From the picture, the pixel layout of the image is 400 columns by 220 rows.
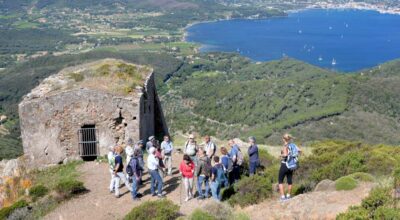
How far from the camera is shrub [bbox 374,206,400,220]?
777 cm

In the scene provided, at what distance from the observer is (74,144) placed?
58.5ft

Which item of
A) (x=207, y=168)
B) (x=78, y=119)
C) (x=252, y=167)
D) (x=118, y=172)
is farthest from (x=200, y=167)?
(x=78, y=119)

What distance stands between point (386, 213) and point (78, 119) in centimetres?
1253

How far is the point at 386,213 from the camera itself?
7914 mm

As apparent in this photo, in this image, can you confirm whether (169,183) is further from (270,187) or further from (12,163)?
(12,163)

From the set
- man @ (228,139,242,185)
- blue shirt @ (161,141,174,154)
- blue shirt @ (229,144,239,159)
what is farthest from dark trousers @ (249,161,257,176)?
blue shirt @ (161,141,174,154)

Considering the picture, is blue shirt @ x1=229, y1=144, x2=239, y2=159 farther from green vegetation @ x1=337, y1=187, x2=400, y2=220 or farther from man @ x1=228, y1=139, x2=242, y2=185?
green vegetation @ x1=337, y1=187, x2=400, y2=220

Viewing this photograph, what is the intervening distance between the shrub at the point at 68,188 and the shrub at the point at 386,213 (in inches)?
369

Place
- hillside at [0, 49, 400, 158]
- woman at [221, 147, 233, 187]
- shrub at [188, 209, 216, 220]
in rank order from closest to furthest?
shrub at [188, 209, 216, 220]
woman at [221, 147, 233, 187]
hillside at [0, 49, 400, 158]

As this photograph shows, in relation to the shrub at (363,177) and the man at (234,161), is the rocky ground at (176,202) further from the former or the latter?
the man at (234,161)

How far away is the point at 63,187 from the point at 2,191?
4.35 meters

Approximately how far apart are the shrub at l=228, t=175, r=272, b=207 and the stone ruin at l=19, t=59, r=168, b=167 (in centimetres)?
606

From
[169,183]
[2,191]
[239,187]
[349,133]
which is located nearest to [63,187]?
[169,183]

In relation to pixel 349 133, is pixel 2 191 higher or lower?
higher
